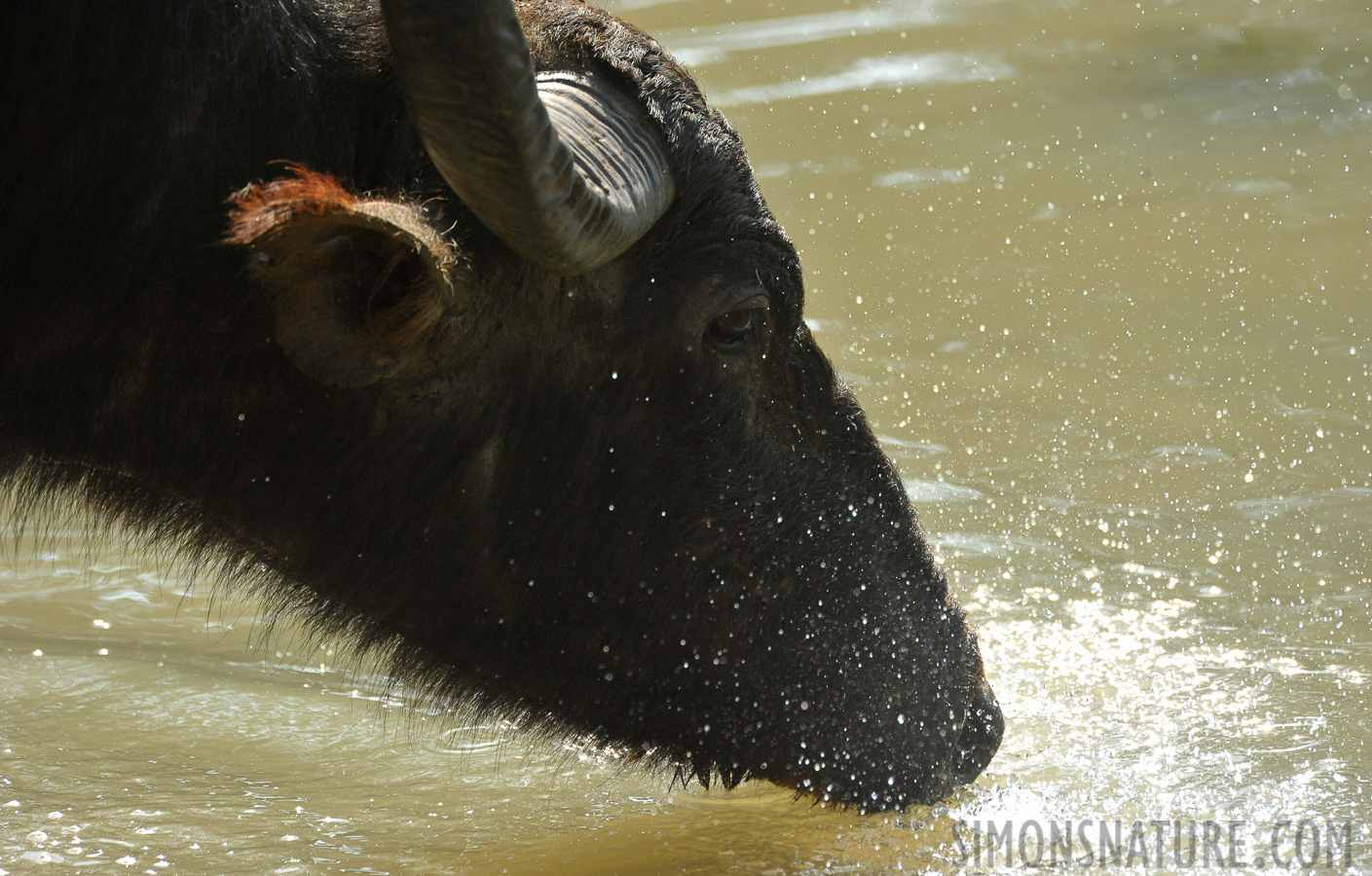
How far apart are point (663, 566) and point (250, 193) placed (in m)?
1.40

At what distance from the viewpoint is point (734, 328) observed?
3264 millimetres

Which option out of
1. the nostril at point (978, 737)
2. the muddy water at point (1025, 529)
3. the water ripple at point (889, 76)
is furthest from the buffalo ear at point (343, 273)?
the water ripple at point (889, 76)

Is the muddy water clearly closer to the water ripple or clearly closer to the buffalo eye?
the water ripple

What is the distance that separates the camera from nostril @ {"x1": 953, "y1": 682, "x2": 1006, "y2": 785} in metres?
3.83

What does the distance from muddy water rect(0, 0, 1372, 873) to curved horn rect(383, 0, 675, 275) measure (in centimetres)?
172

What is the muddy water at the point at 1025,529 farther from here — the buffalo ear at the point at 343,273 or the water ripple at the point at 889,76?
the buffalo ear at the point at 343,273

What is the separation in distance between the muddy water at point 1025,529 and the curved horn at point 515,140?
5.65 feet

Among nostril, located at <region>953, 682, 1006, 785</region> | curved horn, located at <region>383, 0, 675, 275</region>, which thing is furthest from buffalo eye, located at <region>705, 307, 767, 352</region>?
nostril, located at <region>953, 682, 1006, 785</region>

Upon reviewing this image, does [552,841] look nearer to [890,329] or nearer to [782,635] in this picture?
[782,635]

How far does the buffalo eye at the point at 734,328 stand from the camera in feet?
10.6

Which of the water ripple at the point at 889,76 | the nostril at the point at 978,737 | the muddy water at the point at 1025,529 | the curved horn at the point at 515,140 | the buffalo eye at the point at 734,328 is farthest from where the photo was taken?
the water ripple at the point at 889,76

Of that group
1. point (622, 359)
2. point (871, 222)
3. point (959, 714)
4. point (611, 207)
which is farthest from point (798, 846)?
point (871, 222)

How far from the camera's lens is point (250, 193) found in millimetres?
2357

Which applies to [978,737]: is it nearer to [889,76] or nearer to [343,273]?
[343,273]
